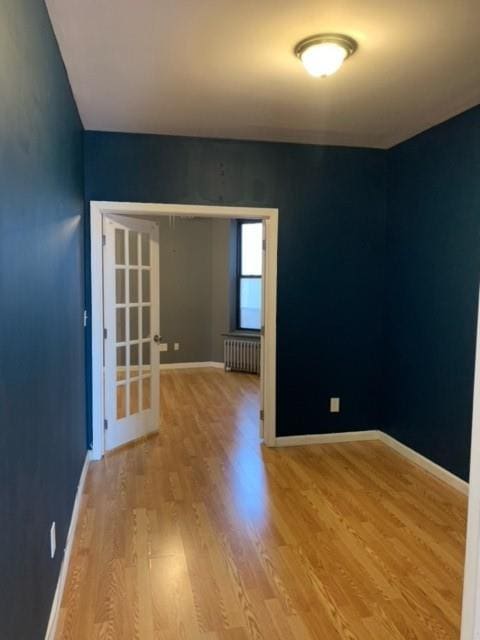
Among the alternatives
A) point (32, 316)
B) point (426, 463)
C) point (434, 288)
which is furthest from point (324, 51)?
point (426, 463)

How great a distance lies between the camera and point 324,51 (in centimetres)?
235

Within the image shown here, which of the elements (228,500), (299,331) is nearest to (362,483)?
(228,500)

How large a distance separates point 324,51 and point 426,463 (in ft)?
9.93

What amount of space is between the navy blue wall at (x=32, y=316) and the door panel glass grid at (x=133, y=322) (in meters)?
1.32

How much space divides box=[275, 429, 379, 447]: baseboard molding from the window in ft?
10.8

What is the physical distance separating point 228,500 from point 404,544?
1138mm

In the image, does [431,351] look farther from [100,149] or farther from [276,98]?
[100,149]

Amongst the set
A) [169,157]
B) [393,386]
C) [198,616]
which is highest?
[169,157]

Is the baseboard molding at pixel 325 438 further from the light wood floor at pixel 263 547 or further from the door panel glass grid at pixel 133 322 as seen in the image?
the door panel glass grid at pixel 133 322

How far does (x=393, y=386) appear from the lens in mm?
4254

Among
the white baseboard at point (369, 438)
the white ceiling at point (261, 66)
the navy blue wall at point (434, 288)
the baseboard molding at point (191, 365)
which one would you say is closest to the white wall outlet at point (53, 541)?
the white ceiling at point (261, 66)

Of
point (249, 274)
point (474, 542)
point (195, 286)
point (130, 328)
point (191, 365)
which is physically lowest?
point (191, 365)

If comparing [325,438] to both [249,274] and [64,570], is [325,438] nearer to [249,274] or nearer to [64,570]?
[64,570]

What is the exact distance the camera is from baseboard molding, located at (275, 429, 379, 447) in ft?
14.0
